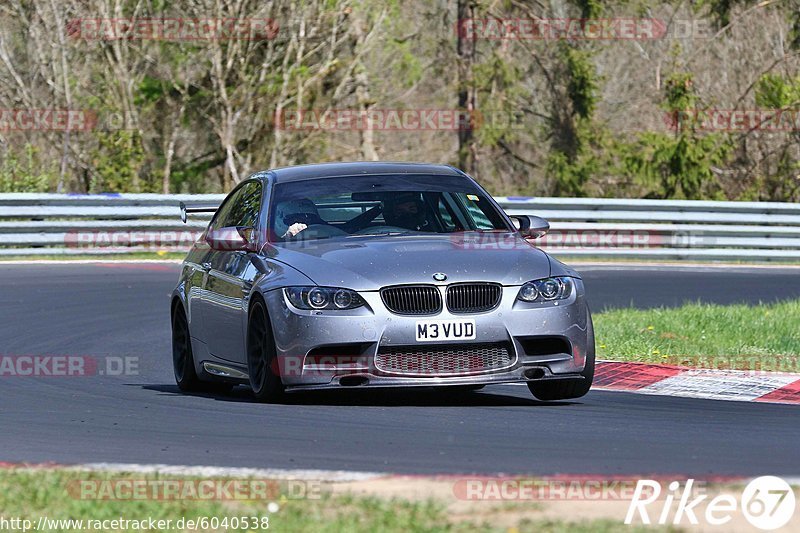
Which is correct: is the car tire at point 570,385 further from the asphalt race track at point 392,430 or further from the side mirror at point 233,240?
the side mirror at point 233,240

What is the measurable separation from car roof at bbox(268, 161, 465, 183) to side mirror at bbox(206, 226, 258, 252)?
22.0 inches

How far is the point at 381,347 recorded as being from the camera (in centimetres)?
895

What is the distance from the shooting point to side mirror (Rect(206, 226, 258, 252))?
10023mm

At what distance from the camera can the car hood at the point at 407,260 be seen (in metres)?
9.04

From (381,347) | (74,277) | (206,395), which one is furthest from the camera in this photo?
(74,277)

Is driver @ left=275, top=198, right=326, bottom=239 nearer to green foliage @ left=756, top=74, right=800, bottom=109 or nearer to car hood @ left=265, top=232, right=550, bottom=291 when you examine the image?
car hood @ left=265, top=232, right=550, bottom=291

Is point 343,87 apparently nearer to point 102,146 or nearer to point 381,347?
point 102,146

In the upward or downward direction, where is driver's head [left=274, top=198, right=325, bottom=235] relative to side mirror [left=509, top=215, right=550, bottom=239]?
upward

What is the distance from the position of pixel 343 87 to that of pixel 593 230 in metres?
7.60

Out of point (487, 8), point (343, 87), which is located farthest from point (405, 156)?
point (343, 87)

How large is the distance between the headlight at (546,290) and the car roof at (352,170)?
5.66ft

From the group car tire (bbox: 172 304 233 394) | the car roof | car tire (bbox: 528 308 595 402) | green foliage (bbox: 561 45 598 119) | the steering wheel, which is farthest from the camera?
green foliage (bbox: 561 45 598 119)

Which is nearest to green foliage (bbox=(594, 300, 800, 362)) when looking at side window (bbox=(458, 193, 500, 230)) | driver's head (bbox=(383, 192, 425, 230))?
side window (bbox=(458, 193, 500, 230))

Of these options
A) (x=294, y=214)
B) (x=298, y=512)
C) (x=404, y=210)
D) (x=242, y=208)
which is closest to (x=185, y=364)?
(x=242, y=208)
